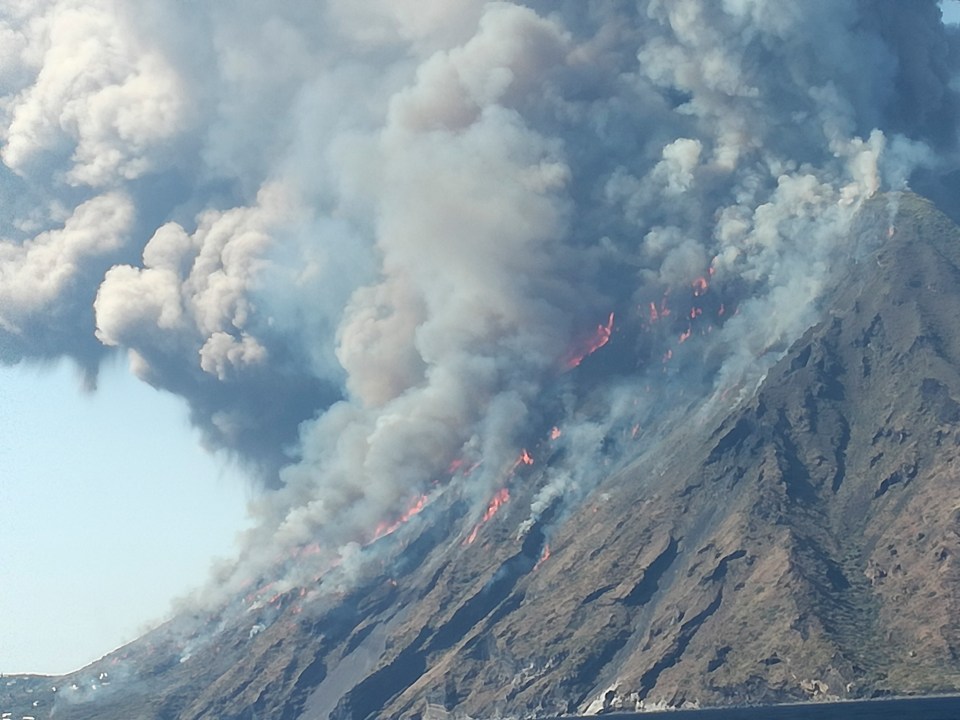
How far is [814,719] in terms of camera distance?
650ft

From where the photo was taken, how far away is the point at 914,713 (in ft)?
635

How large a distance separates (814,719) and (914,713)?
14730 millimetres
